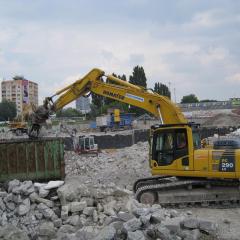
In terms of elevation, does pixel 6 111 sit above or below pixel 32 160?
above

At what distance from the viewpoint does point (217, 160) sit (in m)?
12.6

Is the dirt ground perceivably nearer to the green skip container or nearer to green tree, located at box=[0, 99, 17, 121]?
the green skip container

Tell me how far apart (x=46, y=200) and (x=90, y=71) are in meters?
5.47

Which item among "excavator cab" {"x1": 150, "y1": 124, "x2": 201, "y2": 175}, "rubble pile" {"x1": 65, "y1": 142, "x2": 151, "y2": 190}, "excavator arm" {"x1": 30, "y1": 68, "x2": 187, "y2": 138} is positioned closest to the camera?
"excavator cab" {"x1": 150, "y1": 124, "x2": 201, "y2": 175}

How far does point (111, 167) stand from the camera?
76.0 ft

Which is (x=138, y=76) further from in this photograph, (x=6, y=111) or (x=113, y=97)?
(x=113, y=97)

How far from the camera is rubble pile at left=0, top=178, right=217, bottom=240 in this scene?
8.80m

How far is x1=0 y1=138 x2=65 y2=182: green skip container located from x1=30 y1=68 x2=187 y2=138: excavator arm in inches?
43.9

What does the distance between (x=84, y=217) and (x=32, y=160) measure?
20.9 feet

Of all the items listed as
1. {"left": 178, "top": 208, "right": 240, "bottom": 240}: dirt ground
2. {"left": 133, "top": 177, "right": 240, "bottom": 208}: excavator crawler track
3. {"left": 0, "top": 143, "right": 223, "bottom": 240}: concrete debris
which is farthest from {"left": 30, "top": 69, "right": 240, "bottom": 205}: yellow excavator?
{"left": 0, "top": 143, "right": 223, "bottom": 240}: concrete debris

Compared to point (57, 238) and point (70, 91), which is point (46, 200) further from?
point (70, 91)

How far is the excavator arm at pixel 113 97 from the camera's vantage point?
14.0 metres

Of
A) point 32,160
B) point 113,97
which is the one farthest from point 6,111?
point 113,97

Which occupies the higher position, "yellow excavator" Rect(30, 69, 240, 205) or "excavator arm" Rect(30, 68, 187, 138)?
"excavator arm" Rect(30, 68, 187, 138)
